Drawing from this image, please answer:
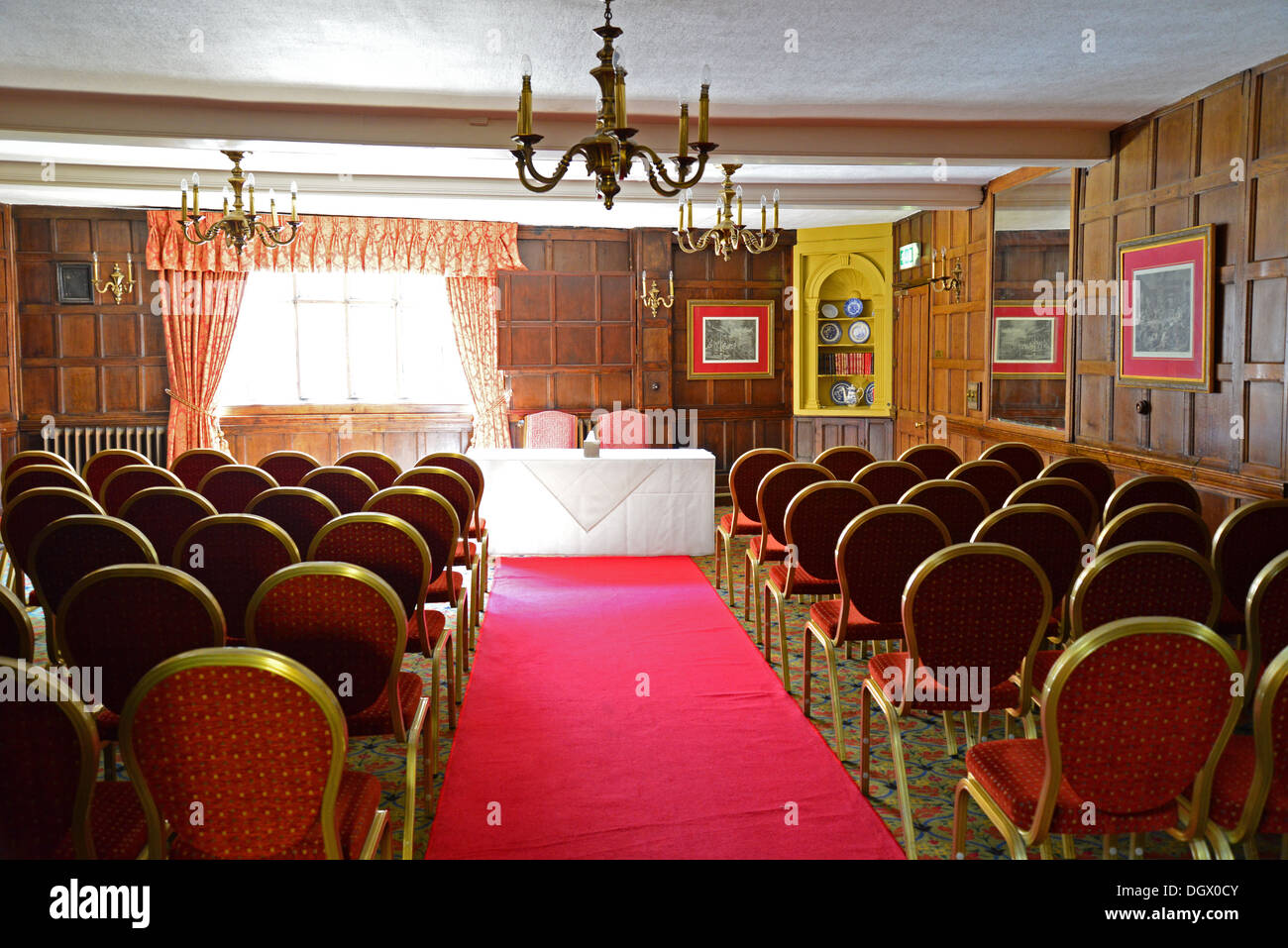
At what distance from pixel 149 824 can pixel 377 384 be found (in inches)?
375

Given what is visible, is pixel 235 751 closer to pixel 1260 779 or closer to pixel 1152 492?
pixel 1260 779

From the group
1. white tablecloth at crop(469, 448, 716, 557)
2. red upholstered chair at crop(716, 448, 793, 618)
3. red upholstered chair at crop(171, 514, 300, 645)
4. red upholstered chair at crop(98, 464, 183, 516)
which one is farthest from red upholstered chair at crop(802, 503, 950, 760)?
white tablecloth at crop(469, 448, 716, 557)

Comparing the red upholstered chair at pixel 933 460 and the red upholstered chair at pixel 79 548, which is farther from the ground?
the red upholstered chair at pixel 933 460

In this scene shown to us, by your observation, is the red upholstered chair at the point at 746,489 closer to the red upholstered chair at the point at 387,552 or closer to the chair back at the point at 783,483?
the chair back at the point at 783,483

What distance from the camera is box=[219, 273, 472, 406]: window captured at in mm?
11102

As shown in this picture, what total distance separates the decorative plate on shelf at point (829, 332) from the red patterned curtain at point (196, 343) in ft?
20.9

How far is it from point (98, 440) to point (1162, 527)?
33.1ft

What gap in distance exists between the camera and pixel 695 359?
11922mm

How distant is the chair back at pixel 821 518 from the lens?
15.2ft

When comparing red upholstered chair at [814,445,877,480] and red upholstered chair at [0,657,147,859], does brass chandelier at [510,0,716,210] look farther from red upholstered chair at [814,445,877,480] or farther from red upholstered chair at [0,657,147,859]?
red upholstered chair at [814,445,877,480]

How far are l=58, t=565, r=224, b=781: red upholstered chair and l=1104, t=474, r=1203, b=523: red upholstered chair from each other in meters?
3.92

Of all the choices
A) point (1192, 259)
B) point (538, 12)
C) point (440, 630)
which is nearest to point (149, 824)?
point (440, 630)

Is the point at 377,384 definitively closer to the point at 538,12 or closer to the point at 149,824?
the point at 538,12

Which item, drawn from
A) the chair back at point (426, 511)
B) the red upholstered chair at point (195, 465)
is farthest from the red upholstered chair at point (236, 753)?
the red upholstered chair at point (195, 465)
